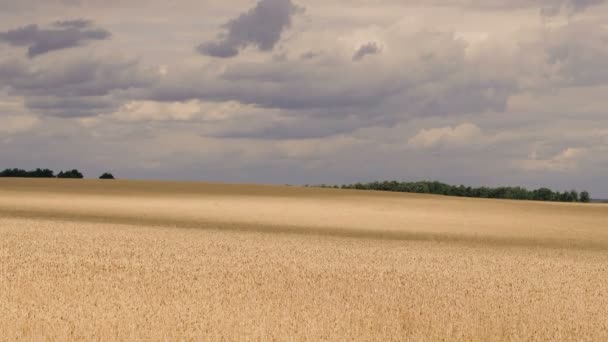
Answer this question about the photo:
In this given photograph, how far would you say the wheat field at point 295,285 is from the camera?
10219 millimetres

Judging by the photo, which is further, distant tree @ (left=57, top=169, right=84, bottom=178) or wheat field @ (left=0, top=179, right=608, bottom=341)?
distant tree @ (left=57, top=169, right=84, bottom=178)

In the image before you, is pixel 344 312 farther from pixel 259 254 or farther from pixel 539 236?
pixel 539 236

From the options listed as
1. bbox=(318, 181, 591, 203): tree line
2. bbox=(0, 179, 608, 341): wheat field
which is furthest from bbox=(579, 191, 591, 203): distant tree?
bbox=(0, 179, 608, 341): wheat field

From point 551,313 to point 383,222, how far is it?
2424cm

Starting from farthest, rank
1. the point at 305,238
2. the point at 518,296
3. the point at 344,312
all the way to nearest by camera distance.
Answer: the point at 305,238 → the point at 518,296 → the point at 344,312

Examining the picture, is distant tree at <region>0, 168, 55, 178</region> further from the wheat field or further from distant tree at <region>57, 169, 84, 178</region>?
the wheat field

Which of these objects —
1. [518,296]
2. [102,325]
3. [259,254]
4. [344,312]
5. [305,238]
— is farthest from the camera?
[305,238]

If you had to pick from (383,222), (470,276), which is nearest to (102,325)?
(470,276)

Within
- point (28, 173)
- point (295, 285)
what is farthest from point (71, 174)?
point (295, 285)

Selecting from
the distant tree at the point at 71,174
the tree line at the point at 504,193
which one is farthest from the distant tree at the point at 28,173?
the tree line at the point at 504,193

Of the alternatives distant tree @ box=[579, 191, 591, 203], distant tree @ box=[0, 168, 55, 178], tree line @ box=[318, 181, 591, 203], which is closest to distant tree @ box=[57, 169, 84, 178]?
distant tree @ box=[0, 168, 55, 178]

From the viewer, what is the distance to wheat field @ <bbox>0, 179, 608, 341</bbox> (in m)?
10.2

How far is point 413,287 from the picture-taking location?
44.9 ft

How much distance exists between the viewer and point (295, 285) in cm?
1322
